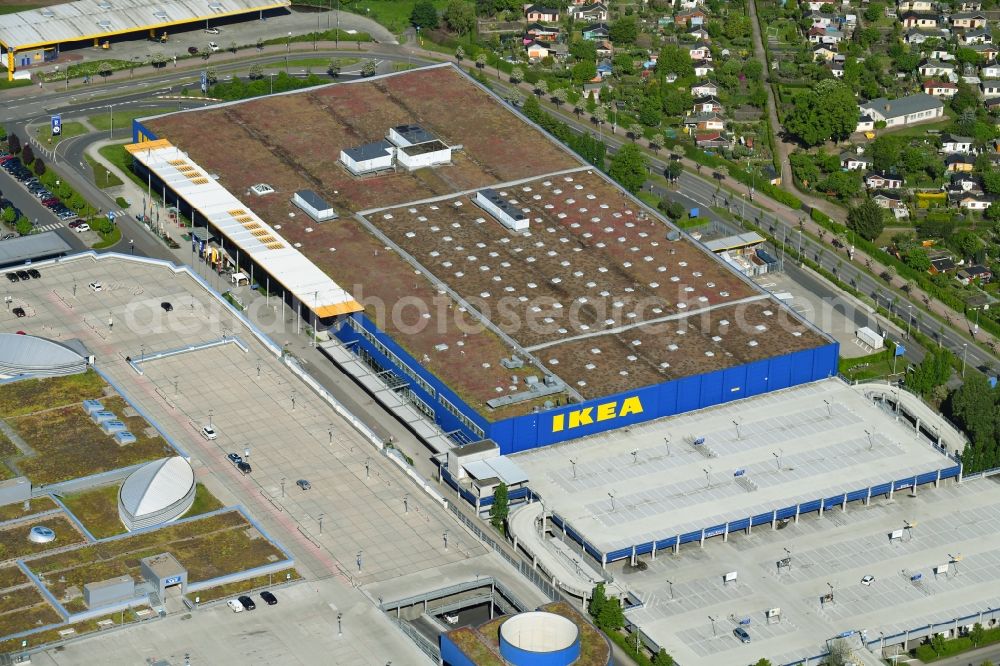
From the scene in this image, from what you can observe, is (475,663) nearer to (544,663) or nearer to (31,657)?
(544,663)

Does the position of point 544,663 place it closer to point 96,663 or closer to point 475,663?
point 475,663

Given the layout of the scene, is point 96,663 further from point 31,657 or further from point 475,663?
point 475,663

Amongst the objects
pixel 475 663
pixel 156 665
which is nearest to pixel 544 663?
pixel 475 663

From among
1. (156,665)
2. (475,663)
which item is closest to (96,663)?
(156,665)

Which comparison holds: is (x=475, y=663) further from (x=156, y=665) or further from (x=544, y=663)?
(x=156, y=665)

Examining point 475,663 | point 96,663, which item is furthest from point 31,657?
point 475,663

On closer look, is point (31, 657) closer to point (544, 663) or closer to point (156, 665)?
point (156, 665)
